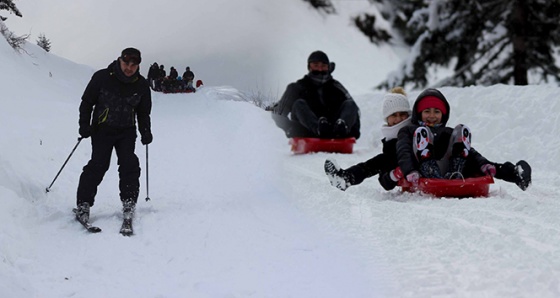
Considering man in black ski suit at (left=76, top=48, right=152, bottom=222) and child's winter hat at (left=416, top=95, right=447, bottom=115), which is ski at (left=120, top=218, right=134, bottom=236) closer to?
man in black ski suit at (left=76, top=48, right=152, bottom=222)

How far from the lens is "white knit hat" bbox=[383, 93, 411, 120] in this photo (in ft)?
14.6

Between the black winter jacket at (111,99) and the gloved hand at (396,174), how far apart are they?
168 cm

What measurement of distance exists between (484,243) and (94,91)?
7.36 ft

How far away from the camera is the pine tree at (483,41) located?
9.62 m

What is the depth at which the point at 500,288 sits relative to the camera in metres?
2.08

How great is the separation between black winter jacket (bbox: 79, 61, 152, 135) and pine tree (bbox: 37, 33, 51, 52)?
0.31 metres

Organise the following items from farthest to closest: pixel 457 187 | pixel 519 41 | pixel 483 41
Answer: pixel 483 41 → pixel 519 41 → pixel 457 187

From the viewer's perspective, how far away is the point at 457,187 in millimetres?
3762

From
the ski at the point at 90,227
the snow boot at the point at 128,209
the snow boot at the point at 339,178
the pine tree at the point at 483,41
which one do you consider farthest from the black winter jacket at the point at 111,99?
the pine tree at the point at 483,41

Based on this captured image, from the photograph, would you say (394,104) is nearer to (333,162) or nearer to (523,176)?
(333,162)

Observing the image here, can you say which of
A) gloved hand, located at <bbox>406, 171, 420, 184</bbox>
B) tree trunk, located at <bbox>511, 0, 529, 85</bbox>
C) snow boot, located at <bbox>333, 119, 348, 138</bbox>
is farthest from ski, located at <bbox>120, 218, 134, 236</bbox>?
tree trunk, located at <bbox>511, 0, 529, 85</bbox>

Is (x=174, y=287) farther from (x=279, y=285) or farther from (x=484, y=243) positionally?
(x=484, y=243)

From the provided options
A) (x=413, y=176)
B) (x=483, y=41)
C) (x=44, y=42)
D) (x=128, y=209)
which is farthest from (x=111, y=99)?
(x=483, y=41)

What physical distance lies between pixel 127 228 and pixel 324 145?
3.70 meters
